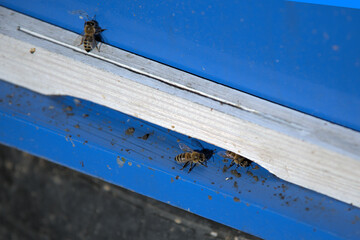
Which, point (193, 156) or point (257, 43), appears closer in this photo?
point (257, 43)

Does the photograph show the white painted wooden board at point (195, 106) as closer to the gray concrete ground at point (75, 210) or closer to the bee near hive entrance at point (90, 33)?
the bee near hive entrance at point (90, 33)

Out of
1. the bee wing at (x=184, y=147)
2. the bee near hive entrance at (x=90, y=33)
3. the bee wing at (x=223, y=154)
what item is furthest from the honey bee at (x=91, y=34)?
the bee wing at (x=223, y=154)

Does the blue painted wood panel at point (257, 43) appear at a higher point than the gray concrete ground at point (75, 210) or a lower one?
higher

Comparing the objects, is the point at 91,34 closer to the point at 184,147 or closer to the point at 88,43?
the point at 88,43

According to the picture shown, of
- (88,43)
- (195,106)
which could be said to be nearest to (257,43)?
(195,106)

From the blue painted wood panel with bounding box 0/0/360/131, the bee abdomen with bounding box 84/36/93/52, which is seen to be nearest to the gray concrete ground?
the blue painted wood panel with bounding box 0/0/360/131

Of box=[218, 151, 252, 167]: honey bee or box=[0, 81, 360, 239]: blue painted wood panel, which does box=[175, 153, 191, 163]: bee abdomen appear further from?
box=[218, 151, 252, 167]: honey bee

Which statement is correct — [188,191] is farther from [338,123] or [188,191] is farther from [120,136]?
[338,123]
